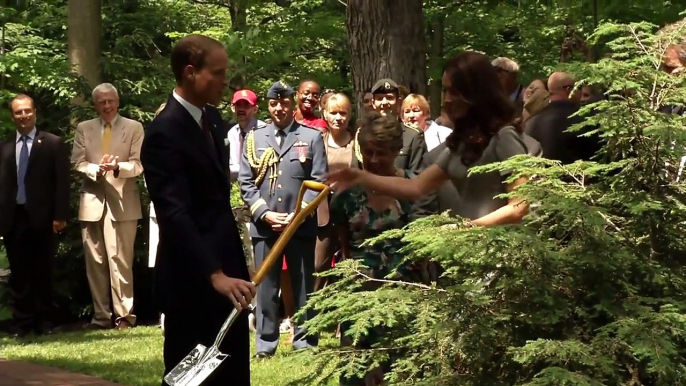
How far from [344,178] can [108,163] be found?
7.74m

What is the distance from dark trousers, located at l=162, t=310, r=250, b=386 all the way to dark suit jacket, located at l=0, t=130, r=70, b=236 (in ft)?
24.4

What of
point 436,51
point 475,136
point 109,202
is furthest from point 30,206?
point 436,51

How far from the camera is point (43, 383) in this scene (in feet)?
31.6

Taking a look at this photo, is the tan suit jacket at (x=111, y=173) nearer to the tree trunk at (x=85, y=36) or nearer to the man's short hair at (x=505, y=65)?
the tree trunk at (x=85, y=36)

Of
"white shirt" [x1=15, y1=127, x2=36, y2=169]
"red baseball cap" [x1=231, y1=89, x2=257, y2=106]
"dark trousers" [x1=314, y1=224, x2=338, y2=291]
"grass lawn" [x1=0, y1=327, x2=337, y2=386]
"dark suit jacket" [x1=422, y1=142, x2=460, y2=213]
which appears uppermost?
"dark suit jacket" [x1=422, y1=142, x2=460, y2=213]

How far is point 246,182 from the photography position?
10.6 m

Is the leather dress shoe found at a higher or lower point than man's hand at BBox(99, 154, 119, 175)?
lower

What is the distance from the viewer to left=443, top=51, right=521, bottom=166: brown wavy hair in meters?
5.53

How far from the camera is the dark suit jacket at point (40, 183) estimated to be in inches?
508

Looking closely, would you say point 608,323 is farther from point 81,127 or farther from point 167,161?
point 81,127

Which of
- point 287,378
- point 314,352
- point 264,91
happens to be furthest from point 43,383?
point 264,91

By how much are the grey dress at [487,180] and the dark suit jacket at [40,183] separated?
26.6 feet

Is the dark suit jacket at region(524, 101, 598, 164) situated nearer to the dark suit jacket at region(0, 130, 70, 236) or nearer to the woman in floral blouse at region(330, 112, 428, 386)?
the woman in floral blouse at region(330, 112, 428, 386)

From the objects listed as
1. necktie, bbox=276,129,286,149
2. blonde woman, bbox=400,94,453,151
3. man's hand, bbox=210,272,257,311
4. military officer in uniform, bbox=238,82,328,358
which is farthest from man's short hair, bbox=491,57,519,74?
man's hand, bbox=210,272,257,311
